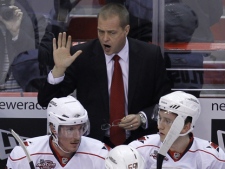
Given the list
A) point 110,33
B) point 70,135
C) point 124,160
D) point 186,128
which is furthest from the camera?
point 110,33

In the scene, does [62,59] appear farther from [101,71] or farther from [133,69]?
[133,69]

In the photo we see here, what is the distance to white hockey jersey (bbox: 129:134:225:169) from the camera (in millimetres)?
5484

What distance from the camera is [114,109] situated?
594cm

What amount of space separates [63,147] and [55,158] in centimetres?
11

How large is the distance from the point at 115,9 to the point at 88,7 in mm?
736

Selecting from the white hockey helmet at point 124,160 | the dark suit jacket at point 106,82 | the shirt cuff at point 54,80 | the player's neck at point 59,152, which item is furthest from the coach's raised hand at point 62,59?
the white hockey helmet at point 124,160

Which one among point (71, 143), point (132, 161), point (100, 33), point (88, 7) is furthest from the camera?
point (88, 7)

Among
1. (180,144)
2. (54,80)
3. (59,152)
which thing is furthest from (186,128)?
(54,80)

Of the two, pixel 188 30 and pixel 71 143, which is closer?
pixel 71 143

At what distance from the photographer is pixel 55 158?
17.9ft

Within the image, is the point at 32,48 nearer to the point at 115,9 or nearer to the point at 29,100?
the point at 29,100

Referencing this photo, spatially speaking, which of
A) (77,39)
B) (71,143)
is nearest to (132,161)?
(71,143)

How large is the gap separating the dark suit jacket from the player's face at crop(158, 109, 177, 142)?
47cm

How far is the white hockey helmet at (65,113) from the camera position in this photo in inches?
209
